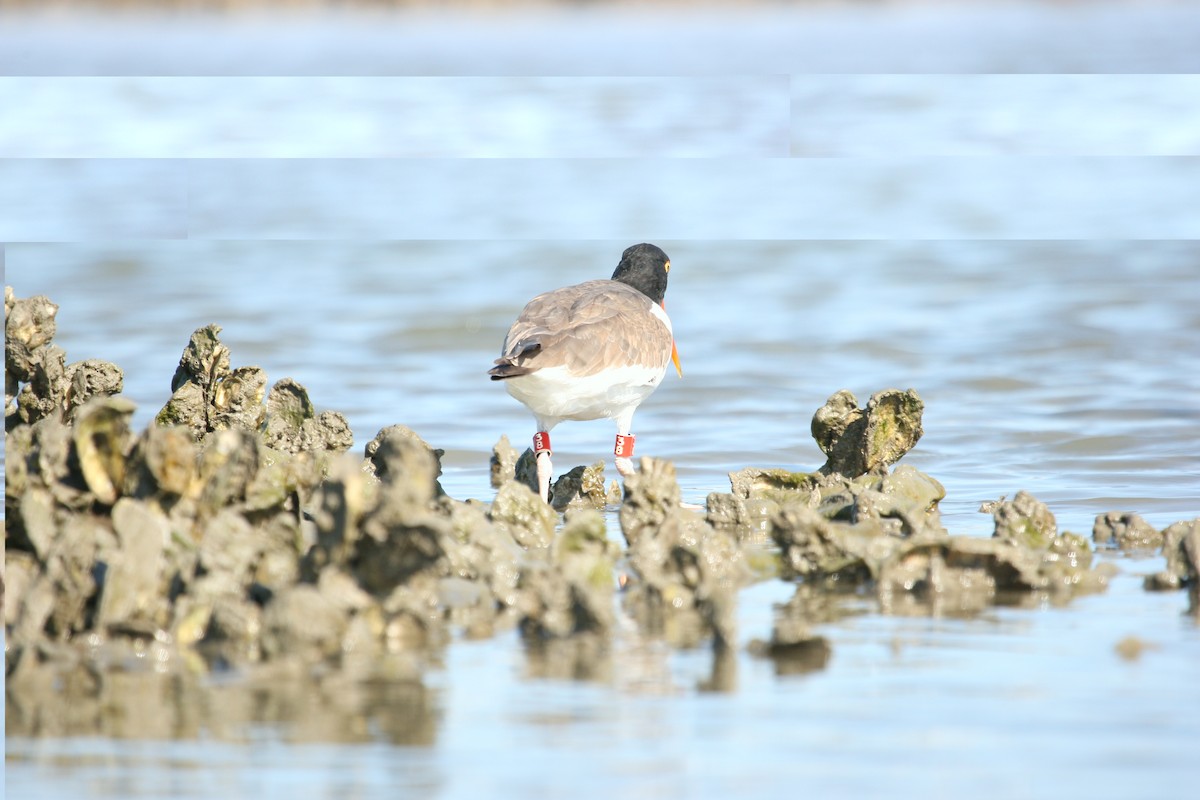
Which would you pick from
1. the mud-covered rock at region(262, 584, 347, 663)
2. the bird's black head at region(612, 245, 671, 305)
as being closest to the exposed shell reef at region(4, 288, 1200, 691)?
the mud-covered rock at region(262, 584, 347, 663)

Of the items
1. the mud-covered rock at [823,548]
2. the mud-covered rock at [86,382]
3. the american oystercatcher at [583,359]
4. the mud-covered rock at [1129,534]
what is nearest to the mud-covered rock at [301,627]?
the mud-covered rock at [823,548]

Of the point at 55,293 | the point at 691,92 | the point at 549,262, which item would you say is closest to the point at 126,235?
the point at 55,293

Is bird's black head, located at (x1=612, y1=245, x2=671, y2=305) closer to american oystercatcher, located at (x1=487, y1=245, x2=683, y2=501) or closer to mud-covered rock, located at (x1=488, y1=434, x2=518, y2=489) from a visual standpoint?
american oystercatcher, located at (x1=487, y1=245, x2=683, y2=501)

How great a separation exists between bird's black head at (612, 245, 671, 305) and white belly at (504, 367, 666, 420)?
109 centimetres

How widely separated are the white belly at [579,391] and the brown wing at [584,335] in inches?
1.8

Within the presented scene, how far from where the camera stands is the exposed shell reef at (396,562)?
4.03 m

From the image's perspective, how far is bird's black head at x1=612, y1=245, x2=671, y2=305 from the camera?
8.53 m

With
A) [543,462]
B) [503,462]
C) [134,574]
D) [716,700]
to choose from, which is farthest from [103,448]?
[543,462]

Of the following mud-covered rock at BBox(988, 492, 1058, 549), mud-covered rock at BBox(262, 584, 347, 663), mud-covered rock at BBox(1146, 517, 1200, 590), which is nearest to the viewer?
mud-covered rock at BBox(262, 584, 347, 663)

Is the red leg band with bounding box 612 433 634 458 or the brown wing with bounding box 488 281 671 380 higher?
the brown wing with bounding box 488 281 671 380

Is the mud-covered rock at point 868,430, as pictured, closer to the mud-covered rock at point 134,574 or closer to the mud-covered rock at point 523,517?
the mud-covered rock at point 523,517

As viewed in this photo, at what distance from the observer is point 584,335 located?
706 cm

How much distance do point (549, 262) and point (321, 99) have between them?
5.91 meters

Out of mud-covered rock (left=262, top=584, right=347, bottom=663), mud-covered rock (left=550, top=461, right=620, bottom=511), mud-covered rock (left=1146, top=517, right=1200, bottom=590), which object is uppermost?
mud-covered rock (left=550, top=461, right=620, bottom=511)
